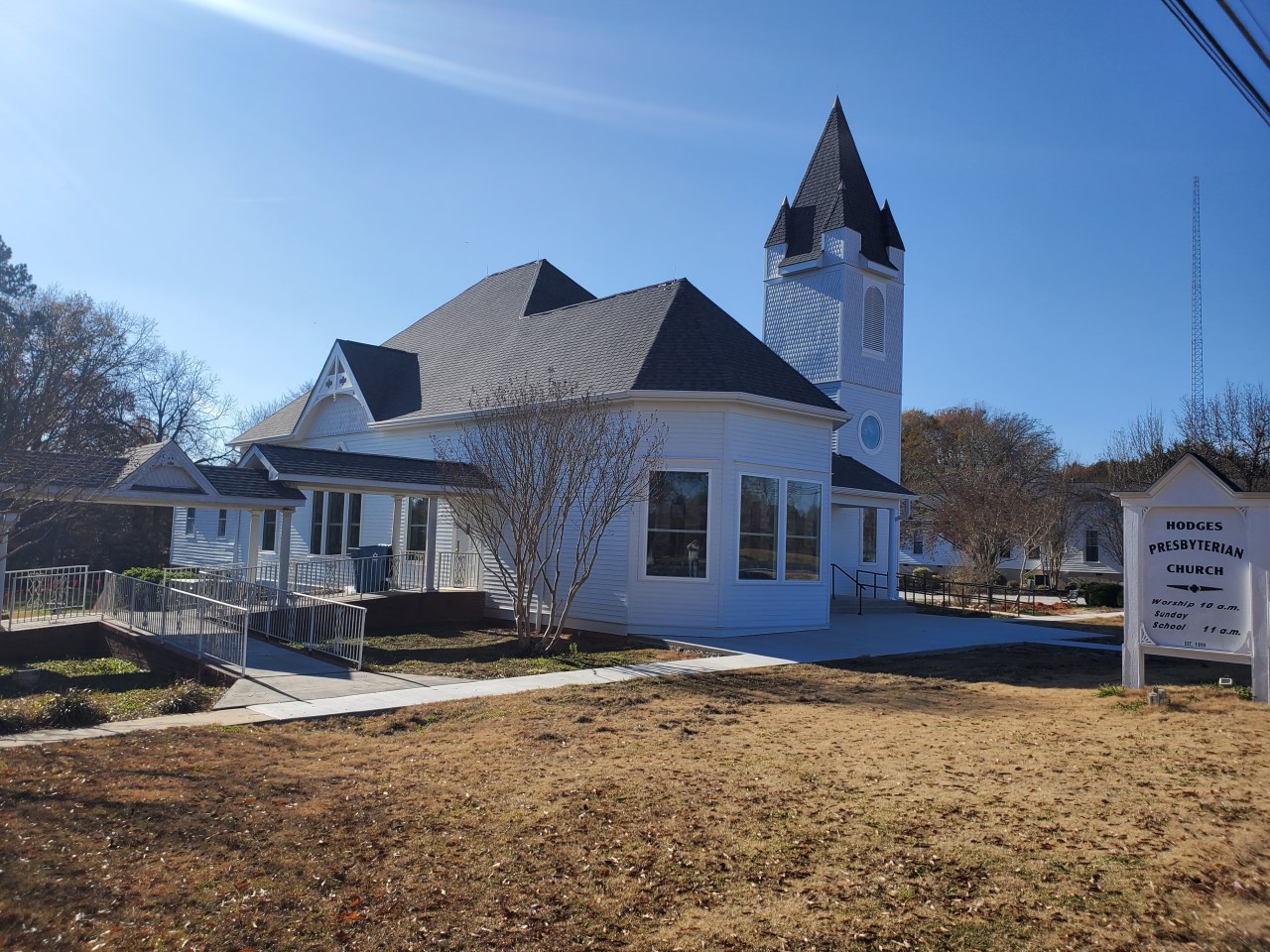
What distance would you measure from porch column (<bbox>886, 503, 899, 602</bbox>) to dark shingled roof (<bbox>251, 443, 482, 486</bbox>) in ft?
43.8

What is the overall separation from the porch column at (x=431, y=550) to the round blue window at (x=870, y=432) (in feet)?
45.3

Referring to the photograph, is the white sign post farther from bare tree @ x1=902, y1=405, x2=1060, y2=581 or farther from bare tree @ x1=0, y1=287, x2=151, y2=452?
bare tree @ x1=902, y1=405, x2=1060, y2=581

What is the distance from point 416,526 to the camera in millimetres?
22781

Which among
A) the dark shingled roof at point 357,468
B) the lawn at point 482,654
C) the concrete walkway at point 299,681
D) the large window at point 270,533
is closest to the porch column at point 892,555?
the lawn at point 482,654

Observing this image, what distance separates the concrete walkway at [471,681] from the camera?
1007cm

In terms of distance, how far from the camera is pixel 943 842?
5.96 meters

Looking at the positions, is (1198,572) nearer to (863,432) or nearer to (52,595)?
(863,432)

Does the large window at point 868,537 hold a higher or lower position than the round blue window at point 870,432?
lower

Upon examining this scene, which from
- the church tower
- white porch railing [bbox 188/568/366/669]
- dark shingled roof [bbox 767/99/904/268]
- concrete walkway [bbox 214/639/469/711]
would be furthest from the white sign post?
dark shingled roof [bbox 767/99/904/268]

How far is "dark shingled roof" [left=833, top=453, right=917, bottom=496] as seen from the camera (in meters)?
25.0

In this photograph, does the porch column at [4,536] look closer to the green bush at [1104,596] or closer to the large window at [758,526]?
the large window at [758,526]

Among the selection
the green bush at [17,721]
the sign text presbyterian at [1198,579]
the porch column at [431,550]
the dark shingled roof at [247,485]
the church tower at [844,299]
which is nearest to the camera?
the green bush at [17,721]

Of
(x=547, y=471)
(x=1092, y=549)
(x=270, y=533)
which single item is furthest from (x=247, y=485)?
(x=1092, y=549)

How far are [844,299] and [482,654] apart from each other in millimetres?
17187
